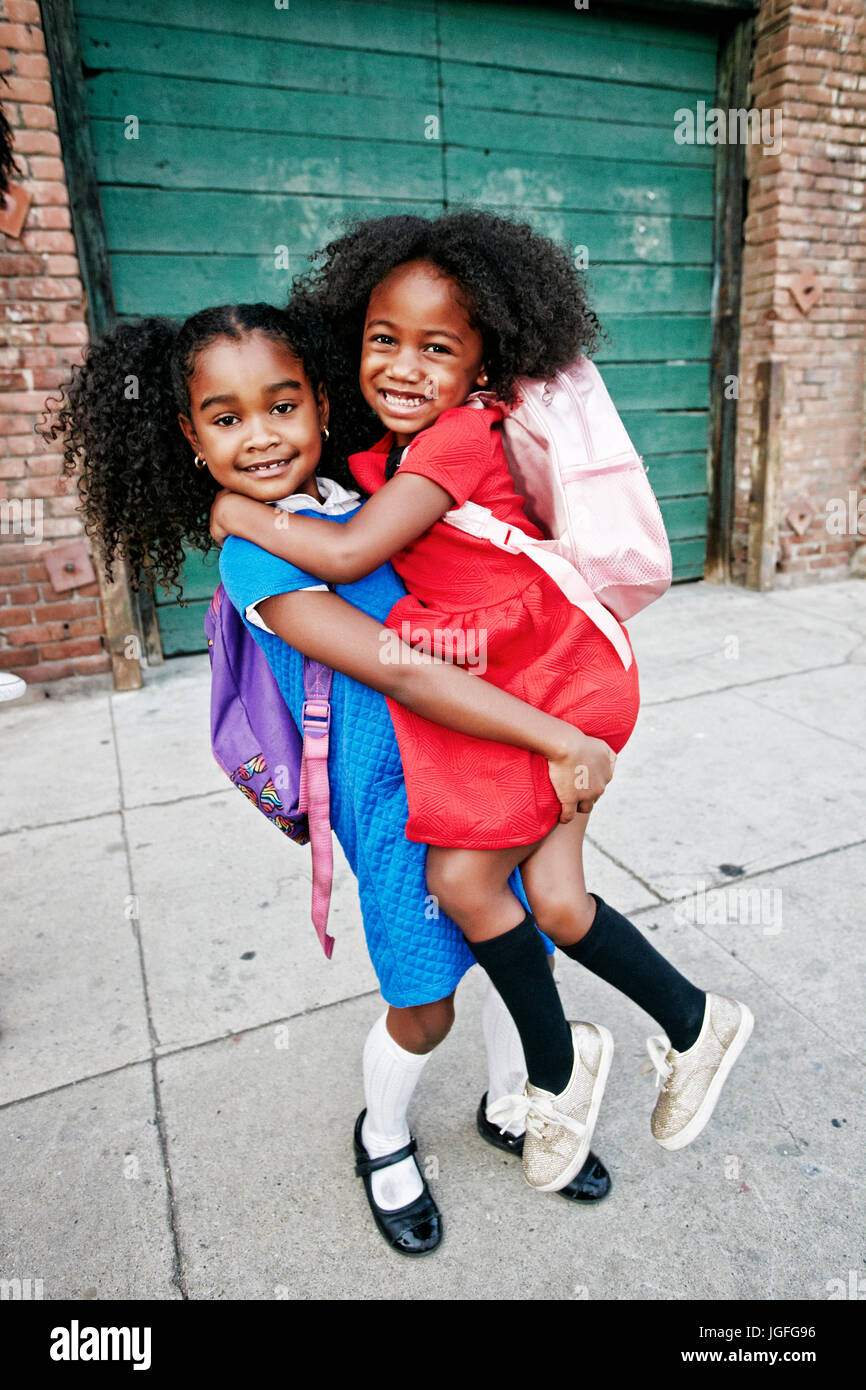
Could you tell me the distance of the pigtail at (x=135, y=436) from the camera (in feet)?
4.50

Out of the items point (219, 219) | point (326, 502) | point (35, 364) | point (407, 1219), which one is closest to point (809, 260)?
point (219, 219)

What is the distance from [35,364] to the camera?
3582mm

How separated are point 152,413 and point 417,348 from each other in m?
0.43

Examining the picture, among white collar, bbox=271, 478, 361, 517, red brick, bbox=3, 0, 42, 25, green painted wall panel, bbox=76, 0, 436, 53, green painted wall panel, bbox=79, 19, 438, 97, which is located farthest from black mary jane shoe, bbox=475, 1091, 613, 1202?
green painted wall panel, bbox=76, 0, 436, 53

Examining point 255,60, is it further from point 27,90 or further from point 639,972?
point 639,972

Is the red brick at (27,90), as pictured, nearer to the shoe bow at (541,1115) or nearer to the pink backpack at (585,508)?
the pink backpack at (585,508)

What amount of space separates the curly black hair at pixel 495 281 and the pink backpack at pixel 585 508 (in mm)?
71

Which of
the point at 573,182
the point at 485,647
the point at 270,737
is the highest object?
the point at 573,182

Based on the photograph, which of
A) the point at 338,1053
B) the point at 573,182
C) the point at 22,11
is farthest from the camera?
the point at 573,182

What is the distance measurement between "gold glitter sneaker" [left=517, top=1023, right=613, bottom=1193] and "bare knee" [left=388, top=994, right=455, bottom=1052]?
166 mm

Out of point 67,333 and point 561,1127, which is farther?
point 67,333

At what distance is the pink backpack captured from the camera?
1.24 meters

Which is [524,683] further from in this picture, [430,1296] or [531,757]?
[430,1296]

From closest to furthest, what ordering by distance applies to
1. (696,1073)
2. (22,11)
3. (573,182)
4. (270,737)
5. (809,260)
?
(270,737) → (696,1073) → (22,11) → (573,182) → (809,260)
